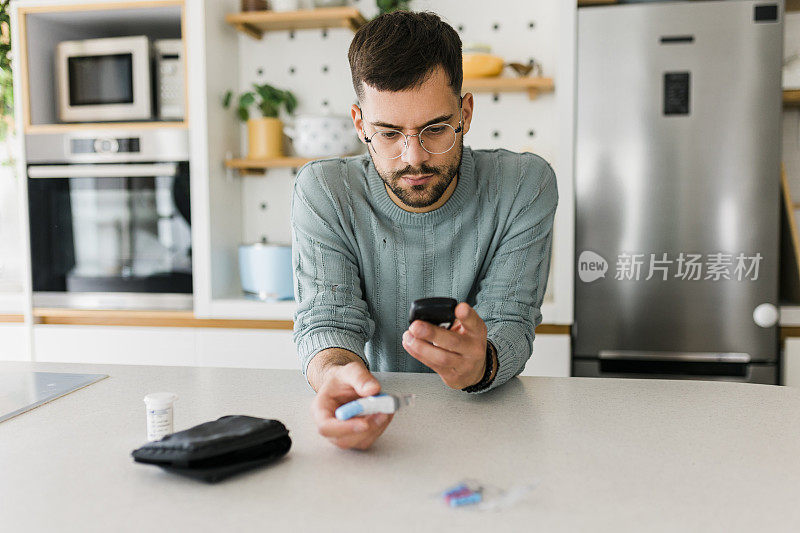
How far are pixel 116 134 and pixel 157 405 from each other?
187 cm

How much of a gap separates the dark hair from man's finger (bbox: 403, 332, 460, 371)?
1.71 ft

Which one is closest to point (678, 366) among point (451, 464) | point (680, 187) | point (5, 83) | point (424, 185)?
point (680, 187)

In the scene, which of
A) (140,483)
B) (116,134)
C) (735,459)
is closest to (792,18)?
(735,459)

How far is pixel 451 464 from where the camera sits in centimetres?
86

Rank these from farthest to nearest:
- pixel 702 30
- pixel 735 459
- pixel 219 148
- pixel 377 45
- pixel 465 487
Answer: pixel 219 148, pixel 702 30, pixel 377 45, pixel 735 459, pixel 465 487

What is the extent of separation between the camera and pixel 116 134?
8.31 feet

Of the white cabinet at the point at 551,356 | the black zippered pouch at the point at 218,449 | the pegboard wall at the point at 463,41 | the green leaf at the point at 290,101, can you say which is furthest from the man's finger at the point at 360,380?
the green leaf at the point at 290,101

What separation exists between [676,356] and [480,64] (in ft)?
3.89

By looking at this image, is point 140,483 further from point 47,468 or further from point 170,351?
point 170,351

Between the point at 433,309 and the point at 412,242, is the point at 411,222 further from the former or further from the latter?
the point at 433,309

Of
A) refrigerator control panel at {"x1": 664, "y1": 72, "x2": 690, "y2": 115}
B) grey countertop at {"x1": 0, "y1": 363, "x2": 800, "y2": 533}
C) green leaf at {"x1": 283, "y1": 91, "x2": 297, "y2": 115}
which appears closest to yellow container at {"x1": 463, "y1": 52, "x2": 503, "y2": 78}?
refrigerator control panel at {"x1": 664, "y1": 72, "x2": 690, "y2": 115}

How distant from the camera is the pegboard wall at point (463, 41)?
270cm

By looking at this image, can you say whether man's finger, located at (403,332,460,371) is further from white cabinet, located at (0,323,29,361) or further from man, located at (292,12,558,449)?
white cabinet, located at (0,323,29,361)

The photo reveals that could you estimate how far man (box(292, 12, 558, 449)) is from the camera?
1283 mm
